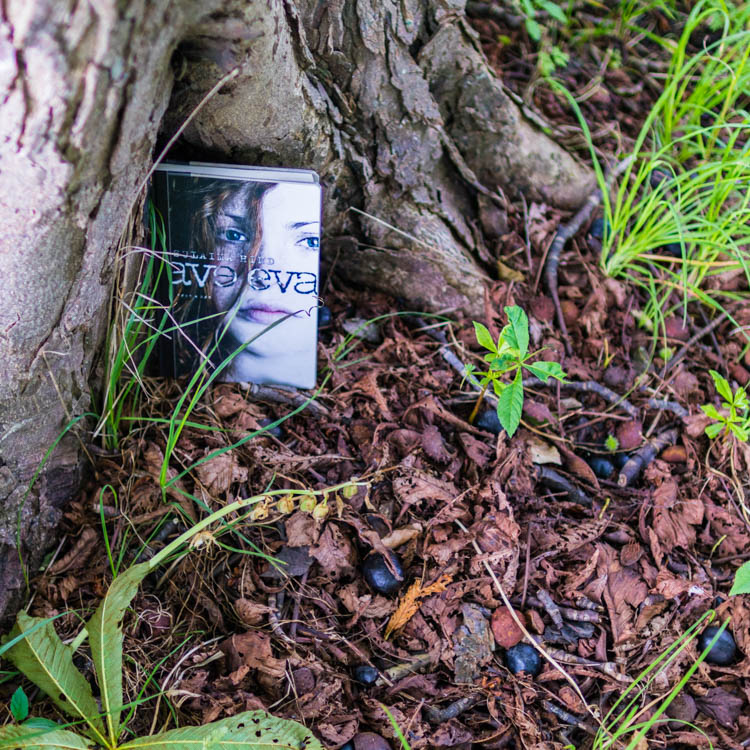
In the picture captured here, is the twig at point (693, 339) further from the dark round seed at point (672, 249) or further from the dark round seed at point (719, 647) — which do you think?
the dark round seed at point (719, 647)

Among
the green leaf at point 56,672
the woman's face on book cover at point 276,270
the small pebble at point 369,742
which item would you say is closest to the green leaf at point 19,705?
the green leaf at point 56,672

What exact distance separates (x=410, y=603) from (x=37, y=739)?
0.69m

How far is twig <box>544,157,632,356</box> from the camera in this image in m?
1.87

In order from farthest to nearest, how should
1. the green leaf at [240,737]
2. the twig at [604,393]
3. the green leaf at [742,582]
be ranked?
1. the twig at [604,393]
2. the green leaf at [742,582]
3. the green leaf at [240,737]

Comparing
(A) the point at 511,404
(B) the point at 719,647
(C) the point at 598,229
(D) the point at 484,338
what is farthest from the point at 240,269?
(B) the point at 719,647

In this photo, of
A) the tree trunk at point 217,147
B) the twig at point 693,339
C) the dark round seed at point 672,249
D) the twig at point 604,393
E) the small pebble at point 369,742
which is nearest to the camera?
the tree trunk at point 217,147

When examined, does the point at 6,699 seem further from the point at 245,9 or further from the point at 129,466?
the point at 245,9

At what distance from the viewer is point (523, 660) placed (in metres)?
1.36

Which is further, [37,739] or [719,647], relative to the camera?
[719,647]

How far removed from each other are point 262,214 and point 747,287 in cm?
155

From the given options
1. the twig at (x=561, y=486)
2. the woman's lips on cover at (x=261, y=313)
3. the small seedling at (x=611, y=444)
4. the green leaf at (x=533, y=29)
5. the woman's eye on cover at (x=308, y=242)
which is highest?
the green leaf at (x=533, y=29)

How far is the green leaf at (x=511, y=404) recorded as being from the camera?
1.41 metres

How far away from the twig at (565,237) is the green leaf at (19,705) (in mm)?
1460

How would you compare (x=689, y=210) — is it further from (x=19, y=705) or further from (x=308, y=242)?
(x=19, y=705)
